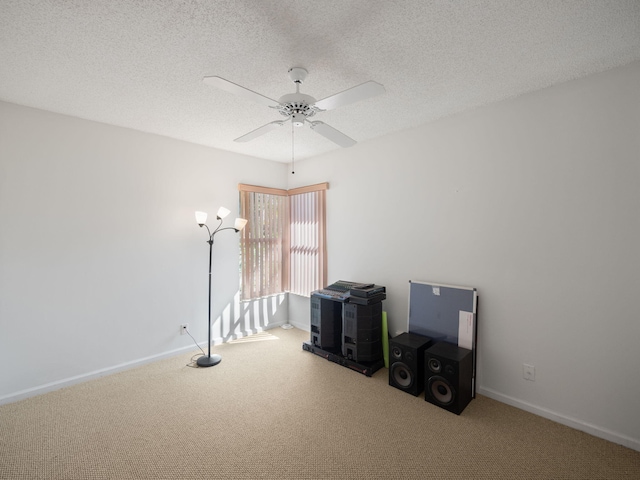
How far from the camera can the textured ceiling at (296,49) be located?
4.88 ft

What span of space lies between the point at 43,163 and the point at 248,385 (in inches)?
110

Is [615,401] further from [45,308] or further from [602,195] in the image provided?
[45,308]

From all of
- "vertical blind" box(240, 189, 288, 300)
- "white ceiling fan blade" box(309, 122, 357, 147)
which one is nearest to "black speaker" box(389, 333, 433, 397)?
"white ceiling fan blade" box(309, 122, 357, 147)

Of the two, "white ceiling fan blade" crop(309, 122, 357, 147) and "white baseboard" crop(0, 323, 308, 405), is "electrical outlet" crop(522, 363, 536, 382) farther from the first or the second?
"white baseboard" crop(0, 323, 308, 405)

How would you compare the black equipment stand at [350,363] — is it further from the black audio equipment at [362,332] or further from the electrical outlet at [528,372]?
the electrical outlet at [528,372]

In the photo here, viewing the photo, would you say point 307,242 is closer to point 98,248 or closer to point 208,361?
point 208,361

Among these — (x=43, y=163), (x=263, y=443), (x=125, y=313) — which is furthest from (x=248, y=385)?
(x=43, y=163)

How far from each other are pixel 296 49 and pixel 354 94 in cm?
50

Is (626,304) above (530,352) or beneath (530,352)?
above

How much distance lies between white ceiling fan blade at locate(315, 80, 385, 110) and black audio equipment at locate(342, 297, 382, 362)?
2062 mm

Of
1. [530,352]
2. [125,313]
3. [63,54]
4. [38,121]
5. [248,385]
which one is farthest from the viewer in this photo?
[125,313]

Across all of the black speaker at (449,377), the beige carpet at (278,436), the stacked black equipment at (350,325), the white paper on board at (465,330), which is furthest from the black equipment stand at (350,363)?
the white paper on board at (465,330)

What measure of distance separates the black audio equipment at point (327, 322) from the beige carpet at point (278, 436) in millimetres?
592

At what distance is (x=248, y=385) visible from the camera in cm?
280
